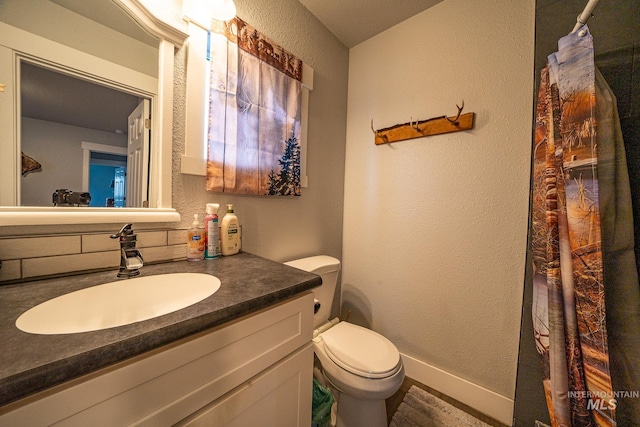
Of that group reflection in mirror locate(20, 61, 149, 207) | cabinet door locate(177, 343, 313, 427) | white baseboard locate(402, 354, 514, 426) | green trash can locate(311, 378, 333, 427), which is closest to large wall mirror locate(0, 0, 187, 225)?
reflection in mirror locate(20, 61, 149, 207)

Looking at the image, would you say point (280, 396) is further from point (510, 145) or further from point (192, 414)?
point (510, 145)

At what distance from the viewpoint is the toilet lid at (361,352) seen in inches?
38.2

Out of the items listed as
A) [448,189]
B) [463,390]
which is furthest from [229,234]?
[463,390]

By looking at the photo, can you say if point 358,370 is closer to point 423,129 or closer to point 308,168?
point 308,168

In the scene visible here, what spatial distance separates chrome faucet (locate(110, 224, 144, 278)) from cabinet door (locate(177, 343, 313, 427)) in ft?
1.60

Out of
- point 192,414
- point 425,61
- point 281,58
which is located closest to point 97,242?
point 192,414

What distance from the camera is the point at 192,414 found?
1.67 ft

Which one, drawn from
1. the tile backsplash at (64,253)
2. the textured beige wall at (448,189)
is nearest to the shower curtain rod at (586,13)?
the textured beige wall at (448,189)

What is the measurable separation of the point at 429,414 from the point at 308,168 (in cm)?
159

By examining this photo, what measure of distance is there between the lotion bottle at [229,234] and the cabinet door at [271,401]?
543 mm

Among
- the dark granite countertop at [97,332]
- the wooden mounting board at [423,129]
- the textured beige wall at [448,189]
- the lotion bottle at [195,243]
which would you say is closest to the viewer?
the dark granite countertop at [97,332]

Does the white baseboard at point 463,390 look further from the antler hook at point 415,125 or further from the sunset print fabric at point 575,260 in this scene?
the antler hook at point 415,125

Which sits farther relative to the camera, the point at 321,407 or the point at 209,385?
the point at 321,407

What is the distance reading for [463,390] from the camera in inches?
50.1
